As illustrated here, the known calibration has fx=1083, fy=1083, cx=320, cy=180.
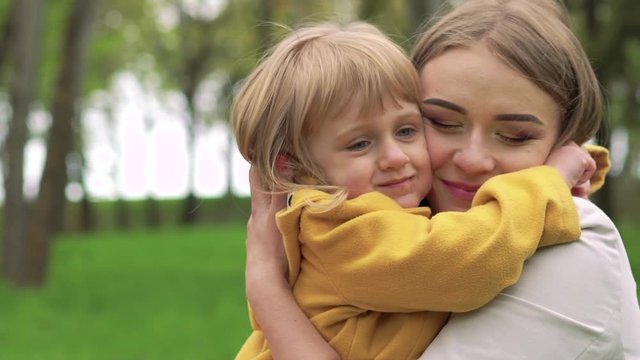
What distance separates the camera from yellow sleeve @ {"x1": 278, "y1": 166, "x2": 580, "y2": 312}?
7.23ft

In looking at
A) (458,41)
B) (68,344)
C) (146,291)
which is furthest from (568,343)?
(146,291)

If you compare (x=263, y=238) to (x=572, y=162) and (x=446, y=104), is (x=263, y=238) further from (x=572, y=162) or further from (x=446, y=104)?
(x=572, y=162)

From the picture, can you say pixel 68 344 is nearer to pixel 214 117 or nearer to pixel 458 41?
pixel 458 41

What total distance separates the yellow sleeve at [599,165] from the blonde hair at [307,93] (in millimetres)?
529

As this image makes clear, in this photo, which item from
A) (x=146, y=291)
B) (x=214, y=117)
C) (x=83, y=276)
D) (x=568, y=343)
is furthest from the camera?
(x=214, y=117)

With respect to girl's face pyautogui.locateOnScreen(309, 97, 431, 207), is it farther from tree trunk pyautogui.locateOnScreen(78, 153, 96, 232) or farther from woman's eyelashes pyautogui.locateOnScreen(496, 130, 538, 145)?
tree trunk pyautogui.locateOnScreen(78, 153, 96, 232)

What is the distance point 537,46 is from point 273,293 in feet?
2.73

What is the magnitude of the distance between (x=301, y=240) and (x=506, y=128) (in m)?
0.52

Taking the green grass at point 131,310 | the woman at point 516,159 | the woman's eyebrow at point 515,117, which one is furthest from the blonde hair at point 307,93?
the green grass at point 131,310

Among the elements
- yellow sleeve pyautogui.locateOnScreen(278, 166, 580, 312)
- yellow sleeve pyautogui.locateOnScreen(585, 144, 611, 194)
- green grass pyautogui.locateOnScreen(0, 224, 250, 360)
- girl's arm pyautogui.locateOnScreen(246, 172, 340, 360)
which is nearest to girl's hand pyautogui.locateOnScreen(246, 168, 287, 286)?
girl's arm pyautogui.locateOnScreen(246, 172, 340, 360)

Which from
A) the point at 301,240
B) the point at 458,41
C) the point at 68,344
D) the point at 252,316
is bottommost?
the point at 68,344

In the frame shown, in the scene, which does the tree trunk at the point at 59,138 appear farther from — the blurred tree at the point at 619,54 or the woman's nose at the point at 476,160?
the woman's nose at the point at 476,160

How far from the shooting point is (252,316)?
2.69 m

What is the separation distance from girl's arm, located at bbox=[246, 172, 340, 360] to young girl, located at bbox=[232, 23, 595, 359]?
0.03 m
